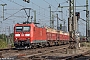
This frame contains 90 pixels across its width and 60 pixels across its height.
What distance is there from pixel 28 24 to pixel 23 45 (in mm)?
2808

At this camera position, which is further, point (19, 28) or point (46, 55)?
point (19, 28)

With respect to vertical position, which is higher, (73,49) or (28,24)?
(28,24)

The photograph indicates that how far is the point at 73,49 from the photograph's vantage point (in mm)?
26062

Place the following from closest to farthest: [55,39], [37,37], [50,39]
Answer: [37,37] → [50,39] → [55,39]

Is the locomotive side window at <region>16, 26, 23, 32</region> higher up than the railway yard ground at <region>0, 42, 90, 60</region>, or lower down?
higher up

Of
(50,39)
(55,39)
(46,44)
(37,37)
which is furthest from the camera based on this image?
(55,39)

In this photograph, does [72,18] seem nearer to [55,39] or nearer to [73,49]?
[73,49]

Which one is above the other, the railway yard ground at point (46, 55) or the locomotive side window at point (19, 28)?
the locomotive side window at point (19, 28)

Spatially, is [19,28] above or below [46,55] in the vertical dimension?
above

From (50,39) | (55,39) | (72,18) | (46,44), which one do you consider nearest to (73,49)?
(72,18)

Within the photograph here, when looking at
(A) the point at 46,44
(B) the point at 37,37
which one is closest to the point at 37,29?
(B) the point at 37,37

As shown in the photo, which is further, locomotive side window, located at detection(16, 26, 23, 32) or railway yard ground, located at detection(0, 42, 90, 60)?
locomotive side window, located at detection(16, 26, 23, 32)

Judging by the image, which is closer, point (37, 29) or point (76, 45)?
point (76, 45)

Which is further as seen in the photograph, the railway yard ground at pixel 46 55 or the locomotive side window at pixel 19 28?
the locomotive side window at pixel 19 28
